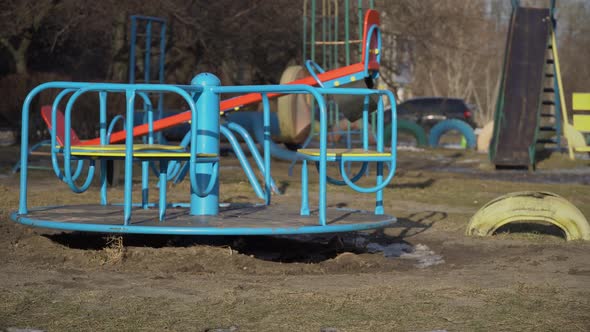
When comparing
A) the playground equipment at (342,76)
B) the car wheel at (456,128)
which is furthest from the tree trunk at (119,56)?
the playground equipment at (342,76)

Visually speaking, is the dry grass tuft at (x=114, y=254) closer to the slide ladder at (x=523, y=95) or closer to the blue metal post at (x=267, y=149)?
the blue metal post at (x=267, y=149)

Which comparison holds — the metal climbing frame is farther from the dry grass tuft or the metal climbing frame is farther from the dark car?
the dry grass tuft

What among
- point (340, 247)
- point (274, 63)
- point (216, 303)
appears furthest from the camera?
point (274, 63)

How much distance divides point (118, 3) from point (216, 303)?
50.1ft

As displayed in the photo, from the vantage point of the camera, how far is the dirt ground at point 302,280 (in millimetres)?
4109

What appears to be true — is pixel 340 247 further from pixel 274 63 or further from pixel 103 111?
pixel 274 63

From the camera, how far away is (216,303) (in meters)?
4.44

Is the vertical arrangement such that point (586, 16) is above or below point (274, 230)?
above

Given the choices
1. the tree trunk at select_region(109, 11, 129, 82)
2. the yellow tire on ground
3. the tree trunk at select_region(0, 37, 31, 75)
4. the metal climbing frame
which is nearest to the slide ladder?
the metal climbing frame

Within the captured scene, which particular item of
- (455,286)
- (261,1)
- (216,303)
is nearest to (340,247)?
(455,286)

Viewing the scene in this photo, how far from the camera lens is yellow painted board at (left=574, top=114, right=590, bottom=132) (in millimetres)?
15055

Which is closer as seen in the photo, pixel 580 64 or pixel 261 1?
pixel 261 1

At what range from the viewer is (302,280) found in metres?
5.26

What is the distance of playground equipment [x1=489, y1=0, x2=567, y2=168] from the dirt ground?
23.4 feet
